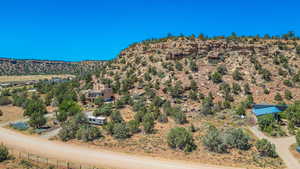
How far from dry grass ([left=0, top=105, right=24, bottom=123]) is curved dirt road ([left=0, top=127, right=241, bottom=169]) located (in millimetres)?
12127

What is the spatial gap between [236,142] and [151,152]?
1044 cm

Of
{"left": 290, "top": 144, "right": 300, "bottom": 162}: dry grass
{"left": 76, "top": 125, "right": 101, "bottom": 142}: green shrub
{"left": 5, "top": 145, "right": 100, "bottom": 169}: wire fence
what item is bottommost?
{"left": 290, "top": 144, "right": 300, "bottom": 162}: dry grass

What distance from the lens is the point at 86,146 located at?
25.2 meters

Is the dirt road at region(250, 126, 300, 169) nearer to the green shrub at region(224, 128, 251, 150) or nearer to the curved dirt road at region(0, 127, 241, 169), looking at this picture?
the green shrub at region(224, 128, 251, 150)

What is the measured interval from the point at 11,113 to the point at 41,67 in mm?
137424

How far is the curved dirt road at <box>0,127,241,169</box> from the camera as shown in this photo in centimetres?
1992

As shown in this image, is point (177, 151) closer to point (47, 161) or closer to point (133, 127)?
point (133, 127)

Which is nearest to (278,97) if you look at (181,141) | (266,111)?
(266,111)

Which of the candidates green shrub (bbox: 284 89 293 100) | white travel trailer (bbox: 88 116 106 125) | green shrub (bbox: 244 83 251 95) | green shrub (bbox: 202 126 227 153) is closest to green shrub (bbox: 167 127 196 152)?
green shrub (bbox: 202 126 227 153)

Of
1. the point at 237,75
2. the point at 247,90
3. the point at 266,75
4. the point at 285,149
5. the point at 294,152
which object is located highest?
the point at 237,75

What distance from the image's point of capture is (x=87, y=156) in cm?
2212

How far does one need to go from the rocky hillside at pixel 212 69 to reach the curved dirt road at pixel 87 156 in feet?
74.3

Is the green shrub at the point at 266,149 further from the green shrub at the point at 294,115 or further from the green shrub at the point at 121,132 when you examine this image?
the green shrub at the point at 121,132

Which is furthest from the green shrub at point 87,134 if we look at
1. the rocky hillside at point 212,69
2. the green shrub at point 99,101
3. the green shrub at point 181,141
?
the rocky hillside at point 212,69
